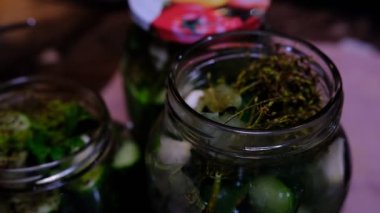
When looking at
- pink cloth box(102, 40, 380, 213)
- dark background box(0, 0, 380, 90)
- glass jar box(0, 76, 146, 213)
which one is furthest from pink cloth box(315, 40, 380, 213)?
glass jar box(0, 76, 146, 213)

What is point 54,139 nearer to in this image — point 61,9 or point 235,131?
point 235,131

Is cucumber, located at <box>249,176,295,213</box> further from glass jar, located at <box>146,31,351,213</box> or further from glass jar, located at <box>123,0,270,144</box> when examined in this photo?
glass jar, located at <box>123,0,270,144</box>

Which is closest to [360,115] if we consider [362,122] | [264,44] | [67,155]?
[362,122]

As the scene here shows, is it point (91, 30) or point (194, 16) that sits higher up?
point (194, 16)

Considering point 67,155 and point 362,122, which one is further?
point 362,122

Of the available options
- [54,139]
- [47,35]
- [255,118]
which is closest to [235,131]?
[255,118]

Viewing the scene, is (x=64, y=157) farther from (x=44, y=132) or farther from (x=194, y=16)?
(x=194, y=16)
